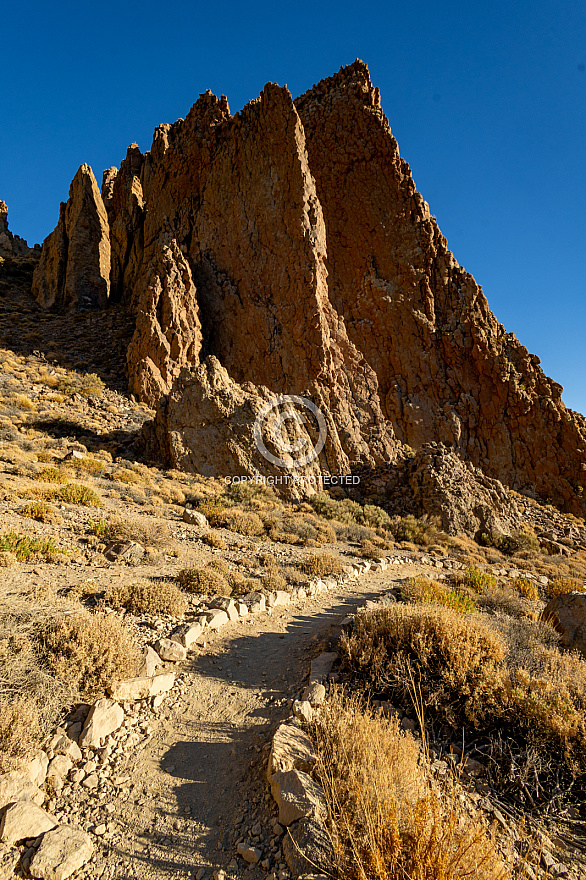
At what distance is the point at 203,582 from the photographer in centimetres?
654

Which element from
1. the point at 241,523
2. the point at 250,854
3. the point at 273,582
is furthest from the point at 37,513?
the point at 250,854

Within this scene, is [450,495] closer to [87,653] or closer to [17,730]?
[87,653]

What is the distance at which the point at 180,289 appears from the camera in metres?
23.0

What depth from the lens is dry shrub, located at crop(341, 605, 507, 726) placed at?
3.52m

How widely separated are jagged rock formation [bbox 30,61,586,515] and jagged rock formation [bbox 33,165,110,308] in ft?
4.85

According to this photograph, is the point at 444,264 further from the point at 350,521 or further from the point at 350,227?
the point at 350,521

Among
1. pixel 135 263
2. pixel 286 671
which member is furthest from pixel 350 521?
pixel 135 263

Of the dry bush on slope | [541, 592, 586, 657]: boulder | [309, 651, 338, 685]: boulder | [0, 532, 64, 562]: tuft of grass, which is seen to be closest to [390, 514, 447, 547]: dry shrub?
[541, 592, 586, 657]: boulder

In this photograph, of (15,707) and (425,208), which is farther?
(425,208)

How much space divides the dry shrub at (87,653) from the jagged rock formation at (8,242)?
46422mm

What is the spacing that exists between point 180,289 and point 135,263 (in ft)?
35.9

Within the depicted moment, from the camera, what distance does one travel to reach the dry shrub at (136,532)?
26.1 feet

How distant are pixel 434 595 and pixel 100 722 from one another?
550 cm

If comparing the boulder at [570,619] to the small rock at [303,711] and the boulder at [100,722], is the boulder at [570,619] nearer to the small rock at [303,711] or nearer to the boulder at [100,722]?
the small rock at [303,711]
